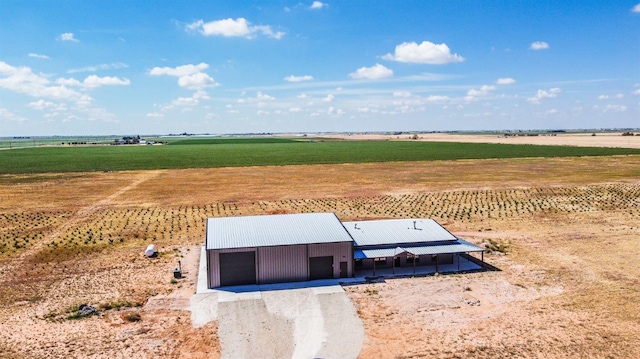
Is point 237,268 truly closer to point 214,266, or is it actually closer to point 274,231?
point 214,266

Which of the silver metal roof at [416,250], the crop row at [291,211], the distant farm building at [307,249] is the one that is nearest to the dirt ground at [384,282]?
the crop row at [291,211]

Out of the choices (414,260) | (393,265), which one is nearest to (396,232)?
(414,260)

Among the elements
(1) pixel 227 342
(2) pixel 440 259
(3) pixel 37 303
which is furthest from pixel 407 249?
(3) pixel 37 303

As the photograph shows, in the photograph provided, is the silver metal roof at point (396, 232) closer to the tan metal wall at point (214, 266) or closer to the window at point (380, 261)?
the window at point (380, 261)

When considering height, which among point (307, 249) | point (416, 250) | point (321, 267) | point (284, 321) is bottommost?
point (284, 321)

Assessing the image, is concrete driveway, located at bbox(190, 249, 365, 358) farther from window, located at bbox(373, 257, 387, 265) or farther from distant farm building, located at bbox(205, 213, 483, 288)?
window, located at bbox(373, 257, 387, 265)

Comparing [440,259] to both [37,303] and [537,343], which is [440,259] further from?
[37,303]
